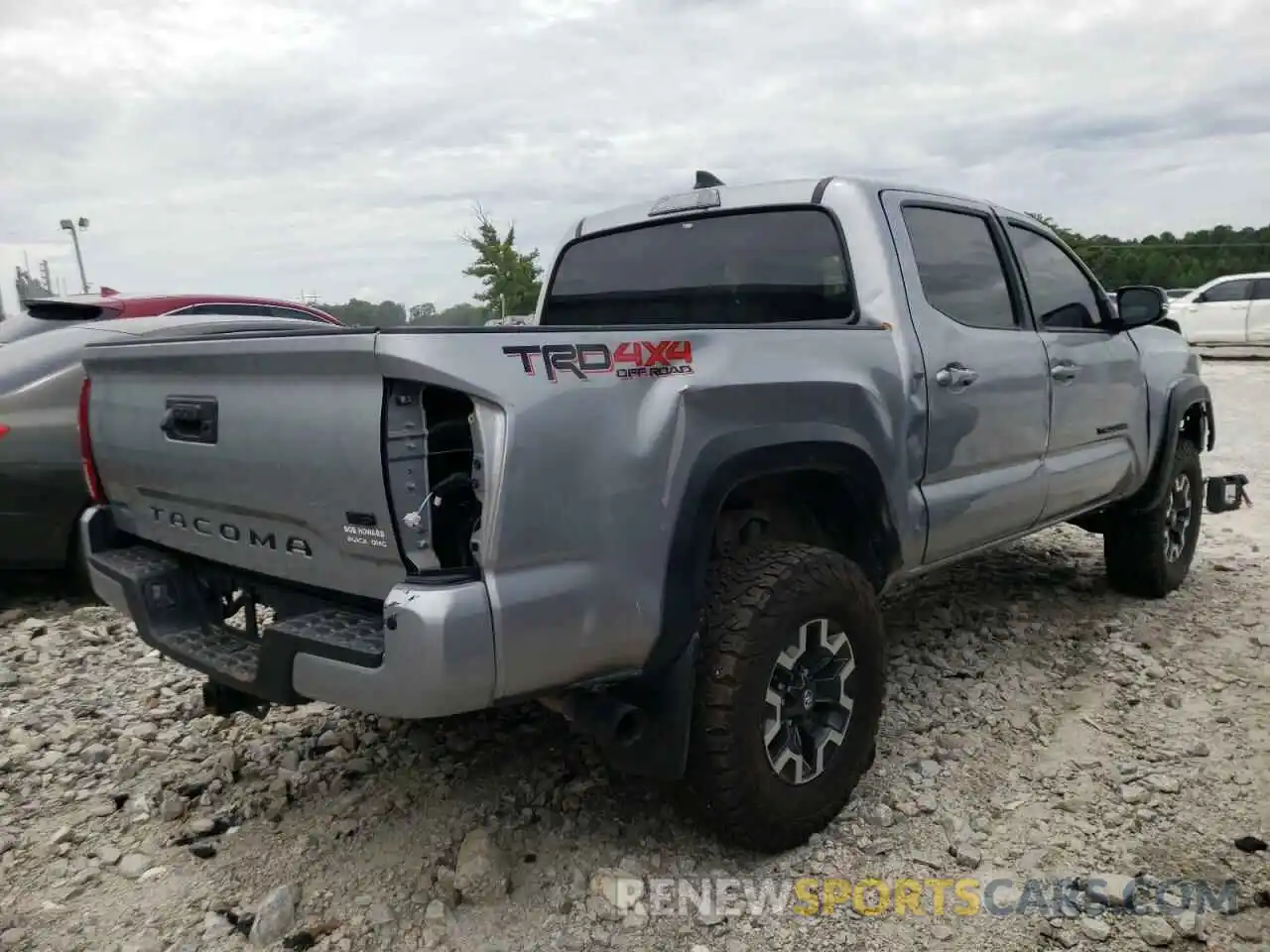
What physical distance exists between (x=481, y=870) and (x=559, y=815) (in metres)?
0.39

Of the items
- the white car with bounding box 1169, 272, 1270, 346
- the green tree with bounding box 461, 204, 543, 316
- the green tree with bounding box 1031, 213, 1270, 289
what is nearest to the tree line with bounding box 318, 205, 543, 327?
the green tree with bounding box 461, 204, 543, 316

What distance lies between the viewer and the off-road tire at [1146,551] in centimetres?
492

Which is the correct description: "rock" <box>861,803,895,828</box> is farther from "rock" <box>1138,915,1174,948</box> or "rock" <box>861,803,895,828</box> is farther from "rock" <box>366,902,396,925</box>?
"rock" <box>366,902,396,925</box>

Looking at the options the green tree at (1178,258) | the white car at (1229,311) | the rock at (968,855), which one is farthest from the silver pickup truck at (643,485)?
the green tree at (1178,258)

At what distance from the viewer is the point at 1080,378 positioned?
4.16 meters

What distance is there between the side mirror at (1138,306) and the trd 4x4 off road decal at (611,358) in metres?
2.84

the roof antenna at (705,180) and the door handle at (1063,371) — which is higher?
the roof antenna at (705,180)

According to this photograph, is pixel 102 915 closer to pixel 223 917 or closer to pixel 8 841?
pixel 223 917

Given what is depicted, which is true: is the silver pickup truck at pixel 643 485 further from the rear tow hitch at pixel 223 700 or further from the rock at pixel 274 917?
the rock at pixel 274 917

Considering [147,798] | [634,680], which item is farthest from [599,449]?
[147,798]

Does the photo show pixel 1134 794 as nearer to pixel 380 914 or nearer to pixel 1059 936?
pixel 1059 936

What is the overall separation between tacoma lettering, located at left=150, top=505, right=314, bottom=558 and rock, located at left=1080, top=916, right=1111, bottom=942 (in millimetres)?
2128

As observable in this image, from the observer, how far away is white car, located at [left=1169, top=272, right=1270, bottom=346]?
18.1 metres

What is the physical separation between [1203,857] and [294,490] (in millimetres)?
2645
